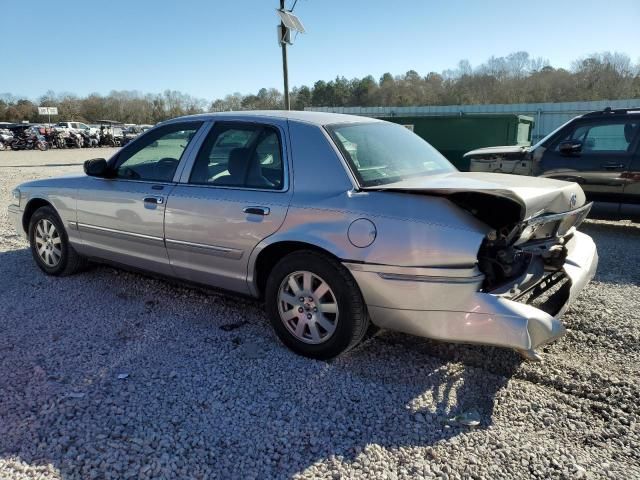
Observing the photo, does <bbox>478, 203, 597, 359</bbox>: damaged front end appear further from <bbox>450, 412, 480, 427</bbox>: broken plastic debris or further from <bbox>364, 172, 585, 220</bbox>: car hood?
<bbox>450, 412, 480, 427</bbox>: broken plastic debris

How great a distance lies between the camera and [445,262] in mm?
2807

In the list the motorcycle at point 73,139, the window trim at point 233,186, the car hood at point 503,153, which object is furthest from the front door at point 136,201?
the motorcycle at point 73,139

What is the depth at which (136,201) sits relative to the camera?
4.18 m

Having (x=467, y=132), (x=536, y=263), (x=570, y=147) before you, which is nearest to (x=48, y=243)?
(x=536, y=263)

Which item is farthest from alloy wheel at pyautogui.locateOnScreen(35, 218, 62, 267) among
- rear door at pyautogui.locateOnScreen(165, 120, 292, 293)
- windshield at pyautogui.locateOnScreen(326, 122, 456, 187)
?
windshield at pyautogui.locateOnScreen(326, 122, 456, 187)

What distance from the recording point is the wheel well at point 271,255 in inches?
130

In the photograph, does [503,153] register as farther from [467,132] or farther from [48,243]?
[48,243]

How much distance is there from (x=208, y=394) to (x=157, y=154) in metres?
2.23

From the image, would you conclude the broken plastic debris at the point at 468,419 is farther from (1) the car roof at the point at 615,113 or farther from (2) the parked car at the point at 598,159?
(1) the car roof at the point at 615,113

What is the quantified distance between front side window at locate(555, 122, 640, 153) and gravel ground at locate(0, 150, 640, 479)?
3.80 m

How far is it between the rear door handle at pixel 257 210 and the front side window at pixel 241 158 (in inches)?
6.5

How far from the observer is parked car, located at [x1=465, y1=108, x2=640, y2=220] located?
6.98 m

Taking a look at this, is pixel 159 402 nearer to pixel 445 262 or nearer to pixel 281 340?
pixel 281 340

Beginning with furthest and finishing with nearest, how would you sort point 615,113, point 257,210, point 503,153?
point 503,153
point 615,113
point 257,210
